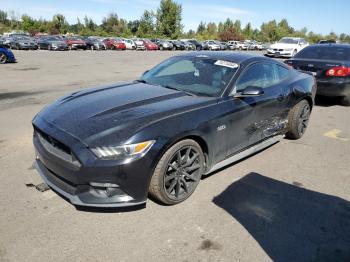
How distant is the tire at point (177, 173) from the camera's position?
3.40m

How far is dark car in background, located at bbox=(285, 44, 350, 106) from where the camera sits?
27.6 ft

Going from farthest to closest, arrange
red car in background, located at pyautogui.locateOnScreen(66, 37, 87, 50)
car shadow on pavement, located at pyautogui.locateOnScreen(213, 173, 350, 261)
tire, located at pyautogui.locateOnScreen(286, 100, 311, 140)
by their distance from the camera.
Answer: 1. red car in background, located at pyautogui.locateOnScreen(66, 37, 87, 50)
2. tire, located at pyautogui.locateOnScreen(286, 100, 311, 140)
3. car shadow on pavement, located at pyautogui.locateOnScreen(213, 173, 350, 261)

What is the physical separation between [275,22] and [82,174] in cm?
10565

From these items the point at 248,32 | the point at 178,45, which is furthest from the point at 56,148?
the point at 248,32

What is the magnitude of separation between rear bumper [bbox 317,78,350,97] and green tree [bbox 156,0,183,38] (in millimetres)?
64826

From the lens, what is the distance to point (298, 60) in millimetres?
9047

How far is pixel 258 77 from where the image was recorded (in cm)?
484

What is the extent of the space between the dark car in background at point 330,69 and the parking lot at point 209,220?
154 inches

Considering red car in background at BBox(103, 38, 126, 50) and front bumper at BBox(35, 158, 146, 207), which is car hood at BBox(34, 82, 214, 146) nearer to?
front bumper at BBox(35, 158, 146, 207)

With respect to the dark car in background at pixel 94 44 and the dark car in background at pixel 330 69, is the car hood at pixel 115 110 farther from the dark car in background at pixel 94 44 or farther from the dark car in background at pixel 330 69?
the dark car in background at pixel 94 44

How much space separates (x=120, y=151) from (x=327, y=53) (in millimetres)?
7991

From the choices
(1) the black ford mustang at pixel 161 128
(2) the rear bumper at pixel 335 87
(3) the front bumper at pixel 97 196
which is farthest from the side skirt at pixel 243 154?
(2) the rear bumper at pixel 335 87

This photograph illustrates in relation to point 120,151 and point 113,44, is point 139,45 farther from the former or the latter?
point 120,151

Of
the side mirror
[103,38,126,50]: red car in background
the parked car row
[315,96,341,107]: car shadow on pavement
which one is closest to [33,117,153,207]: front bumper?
the side mirror
